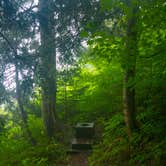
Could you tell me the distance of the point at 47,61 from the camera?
25.4 ft

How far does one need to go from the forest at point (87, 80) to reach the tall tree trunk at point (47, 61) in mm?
28

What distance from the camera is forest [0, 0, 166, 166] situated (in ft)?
16.0

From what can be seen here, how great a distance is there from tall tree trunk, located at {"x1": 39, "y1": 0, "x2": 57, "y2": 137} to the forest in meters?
0.03

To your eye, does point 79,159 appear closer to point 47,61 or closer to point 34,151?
point 34,151

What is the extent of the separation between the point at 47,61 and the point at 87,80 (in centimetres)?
389

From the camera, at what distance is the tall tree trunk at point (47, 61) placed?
6807 mm

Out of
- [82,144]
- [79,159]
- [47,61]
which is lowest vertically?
[79,159]

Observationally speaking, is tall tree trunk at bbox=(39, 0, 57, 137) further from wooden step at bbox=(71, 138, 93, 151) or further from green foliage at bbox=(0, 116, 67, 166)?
wooden step at bbox=(71, 138, 93, 151)

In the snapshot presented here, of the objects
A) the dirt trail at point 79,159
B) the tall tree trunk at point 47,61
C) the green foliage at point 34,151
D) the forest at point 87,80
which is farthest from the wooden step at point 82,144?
the tall tree trunk at point 47,61

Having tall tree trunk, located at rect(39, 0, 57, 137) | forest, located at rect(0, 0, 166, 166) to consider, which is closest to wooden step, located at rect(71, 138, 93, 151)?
forest, located at rect(0, 0, 166, 166)

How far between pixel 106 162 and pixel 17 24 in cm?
387

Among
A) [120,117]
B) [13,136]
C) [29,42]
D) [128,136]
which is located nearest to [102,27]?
[29,42]

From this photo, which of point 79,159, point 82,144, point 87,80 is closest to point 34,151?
point 82,144

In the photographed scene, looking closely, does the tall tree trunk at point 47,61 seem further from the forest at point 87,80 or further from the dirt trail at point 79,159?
the dirt trail at point 79,159
